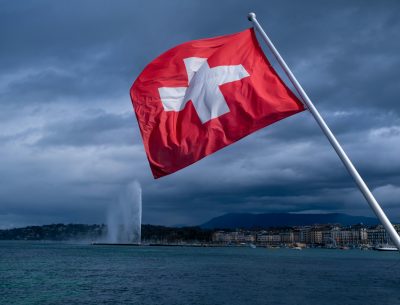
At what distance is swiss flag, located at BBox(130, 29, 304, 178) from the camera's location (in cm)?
750

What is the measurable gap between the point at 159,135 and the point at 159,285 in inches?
1553

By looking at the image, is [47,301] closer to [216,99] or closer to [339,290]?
[339,290]

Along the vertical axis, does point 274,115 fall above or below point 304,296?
above

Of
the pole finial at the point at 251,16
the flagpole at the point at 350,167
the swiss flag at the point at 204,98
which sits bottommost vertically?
the flagpole at the point at 350,167

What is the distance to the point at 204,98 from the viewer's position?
8.02 meters

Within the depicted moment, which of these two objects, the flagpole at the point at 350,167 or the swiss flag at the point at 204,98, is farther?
the swiss flag at the point at 204,98

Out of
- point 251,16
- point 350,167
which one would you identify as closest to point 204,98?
point 251,16

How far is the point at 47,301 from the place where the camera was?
3444cm

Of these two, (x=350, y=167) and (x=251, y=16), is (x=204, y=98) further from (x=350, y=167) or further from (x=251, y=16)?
(x=350, y=167)

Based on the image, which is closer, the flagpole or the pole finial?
the flagpole

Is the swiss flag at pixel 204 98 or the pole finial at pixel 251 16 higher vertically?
the pole finial at pixel 251 16

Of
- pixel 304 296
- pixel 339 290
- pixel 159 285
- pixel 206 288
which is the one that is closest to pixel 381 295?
pixel 339 290

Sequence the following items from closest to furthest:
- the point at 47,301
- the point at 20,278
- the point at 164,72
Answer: the point at 164,72 < the point at 47,301 < the point at 20,278

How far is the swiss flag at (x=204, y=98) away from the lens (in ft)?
24.6
